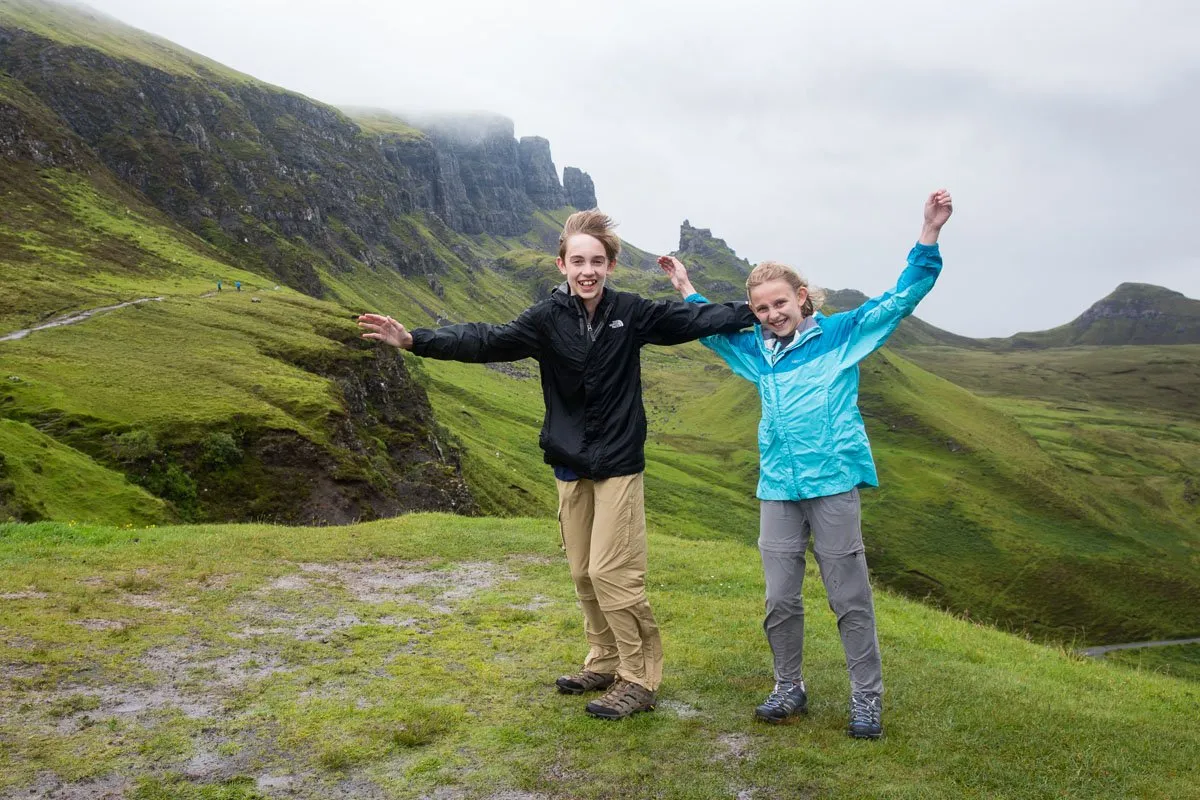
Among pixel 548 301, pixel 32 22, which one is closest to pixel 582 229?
pixel 548 301

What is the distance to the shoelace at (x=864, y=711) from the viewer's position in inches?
324

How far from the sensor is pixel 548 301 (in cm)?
950

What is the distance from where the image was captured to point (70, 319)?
5844 cm

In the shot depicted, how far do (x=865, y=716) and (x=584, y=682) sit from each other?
3258 millimetres

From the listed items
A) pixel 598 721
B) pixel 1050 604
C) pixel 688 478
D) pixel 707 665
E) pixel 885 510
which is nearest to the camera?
pixel 598 721

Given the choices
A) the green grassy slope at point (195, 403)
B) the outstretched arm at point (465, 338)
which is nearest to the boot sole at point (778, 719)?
the outstretched arm at point (465, 338)

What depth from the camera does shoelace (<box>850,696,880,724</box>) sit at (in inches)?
324

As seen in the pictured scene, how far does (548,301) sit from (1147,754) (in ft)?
26.3

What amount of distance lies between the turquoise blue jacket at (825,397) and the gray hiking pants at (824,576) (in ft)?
0.81

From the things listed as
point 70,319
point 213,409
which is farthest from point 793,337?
point 70,319

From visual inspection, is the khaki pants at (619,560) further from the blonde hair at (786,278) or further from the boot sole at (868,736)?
the blonde hair at (786,278)

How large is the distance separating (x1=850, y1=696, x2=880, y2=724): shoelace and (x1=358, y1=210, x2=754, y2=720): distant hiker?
7.28 ft

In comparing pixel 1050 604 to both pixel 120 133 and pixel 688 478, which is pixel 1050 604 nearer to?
pixel 688 478

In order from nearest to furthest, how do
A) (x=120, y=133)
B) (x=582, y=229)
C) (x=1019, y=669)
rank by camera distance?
(x=582, y=229)
(x=1019, y=669)
(x=120, y=133)
